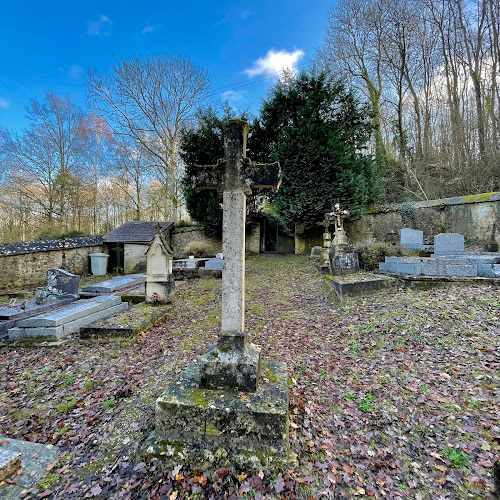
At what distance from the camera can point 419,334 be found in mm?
4383

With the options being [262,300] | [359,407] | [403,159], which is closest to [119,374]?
[359,407]

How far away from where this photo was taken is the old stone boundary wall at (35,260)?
10820 mm

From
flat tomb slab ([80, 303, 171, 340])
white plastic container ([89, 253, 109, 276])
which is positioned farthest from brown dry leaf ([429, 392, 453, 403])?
white plastic container ([89, 253, 109, 276])

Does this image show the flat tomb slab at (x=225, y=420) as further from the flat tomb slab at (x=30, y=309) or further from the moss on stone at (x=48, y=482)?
the flat tomb slab at (x=30, y=309)

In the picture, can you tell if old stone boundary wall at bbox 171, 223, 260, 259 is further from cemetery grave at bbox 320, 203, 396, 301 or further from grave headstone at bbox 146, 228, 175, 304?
grave headstone at bbox 146, 228, 175, 304

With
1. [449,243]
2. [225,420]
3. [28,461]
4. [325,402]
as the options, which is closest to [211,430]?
[225,420]

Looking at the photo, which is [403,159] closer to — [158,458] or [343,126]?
[343,126]

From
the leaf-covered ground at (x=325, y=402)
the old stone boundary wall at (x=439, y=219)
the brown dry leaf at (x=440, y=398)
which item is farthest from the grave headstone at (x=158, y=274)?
the old stone boundary wall at (x=439, y=219)

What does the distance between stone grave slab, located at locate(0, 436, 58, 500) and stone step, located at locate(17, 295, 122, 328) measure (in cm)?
321

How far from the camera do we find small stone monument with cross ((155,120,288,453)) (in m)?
2.15

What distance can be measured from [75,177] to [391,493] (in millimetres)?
21874

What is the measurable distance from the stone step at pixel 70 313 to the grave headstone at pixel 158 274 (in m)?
0.93

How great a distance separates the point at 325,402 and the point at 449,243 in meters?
8.14

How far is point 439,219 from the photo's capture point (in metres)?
11.6
